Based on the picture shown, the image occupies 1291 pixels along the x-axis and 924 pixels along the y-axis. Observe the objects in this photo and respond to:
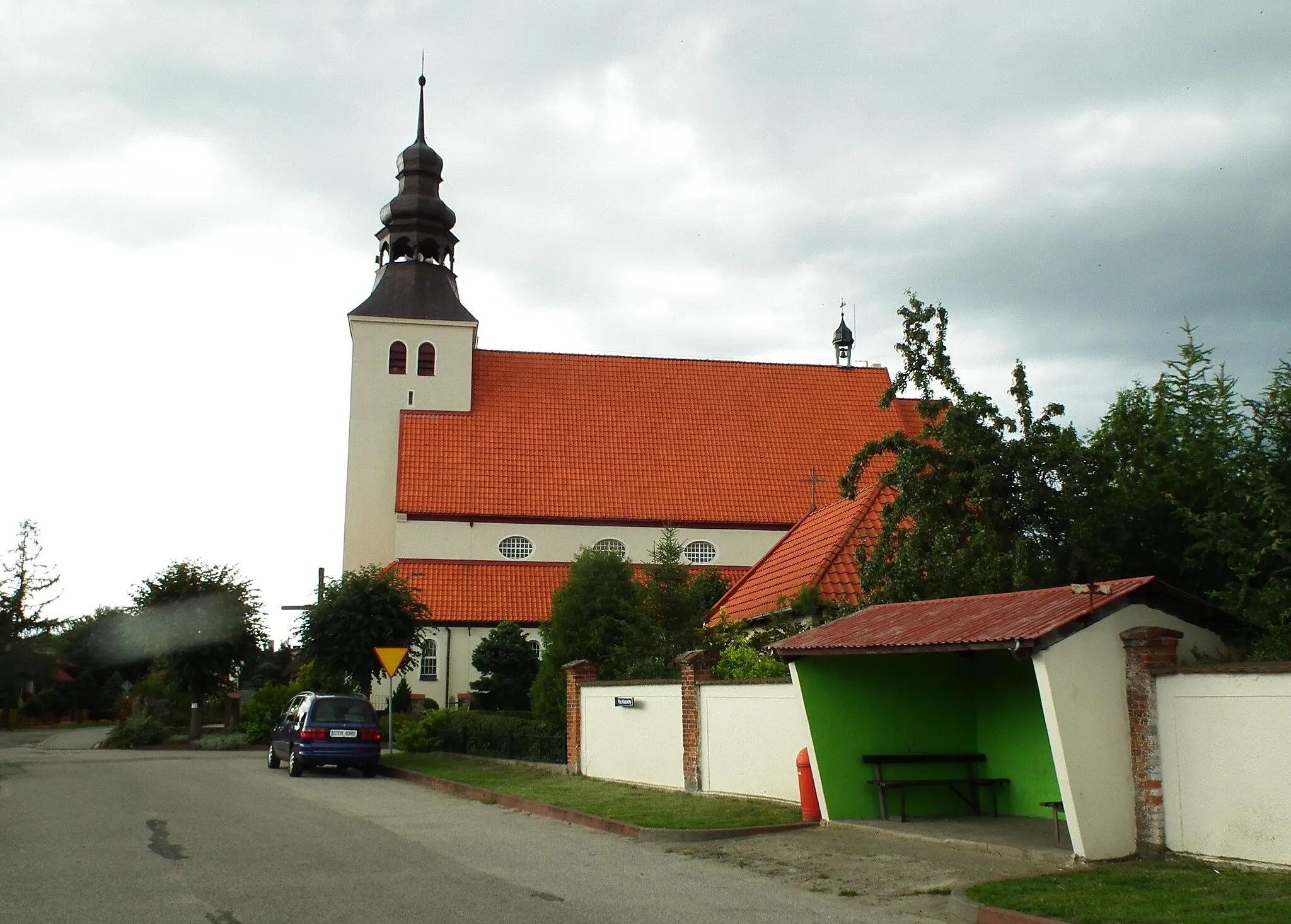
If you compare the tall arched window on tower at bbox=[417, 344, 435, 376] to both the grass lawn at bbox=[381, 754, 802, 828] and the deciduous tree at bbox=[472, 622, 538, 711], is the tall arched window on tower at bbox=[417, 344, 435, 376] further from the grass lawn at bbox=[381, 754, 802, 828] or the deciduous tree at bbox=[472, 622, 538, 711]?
the grass lawn at bbox=[381, 754, 802, 828]

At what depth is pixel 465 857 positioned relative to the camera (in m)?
11.4

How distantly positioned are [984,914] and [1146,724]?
3.19 metres

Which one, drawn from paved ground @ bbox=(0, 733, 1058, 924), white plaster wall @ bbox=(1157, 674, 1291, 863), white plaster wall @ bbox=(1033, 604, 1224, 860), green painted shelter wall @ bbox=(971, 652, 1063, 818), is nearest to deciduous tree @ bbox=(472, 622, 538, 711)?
paved ground @ bbox=(0, 733, 1058, 924)

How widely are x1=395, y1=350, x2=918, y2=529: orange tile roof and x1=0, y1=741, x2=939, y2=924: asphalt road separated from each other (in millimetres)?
26303

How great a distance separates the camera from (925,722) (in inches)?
575

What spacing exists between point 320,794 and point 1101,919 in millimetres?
13890

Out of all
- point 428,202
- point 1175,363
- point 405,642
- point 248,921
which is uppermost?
point 428,202

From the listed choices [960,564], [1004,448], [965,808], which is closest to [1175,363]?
[1004,448]

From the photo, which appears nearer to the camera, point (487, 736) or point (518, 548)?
point (487, 736)

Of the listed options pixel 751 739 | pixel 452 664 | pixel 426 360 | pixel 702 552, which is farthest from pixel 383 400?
pixel 751 739

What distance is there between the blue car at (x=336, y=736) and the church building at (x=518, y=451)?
17427 millimetres

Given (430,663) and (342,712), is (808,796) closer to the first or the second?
(342,712)

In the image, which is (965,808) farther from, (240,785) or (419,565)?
(419,565)

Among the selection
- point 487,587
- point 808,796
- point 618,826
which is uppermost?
point 487,587
